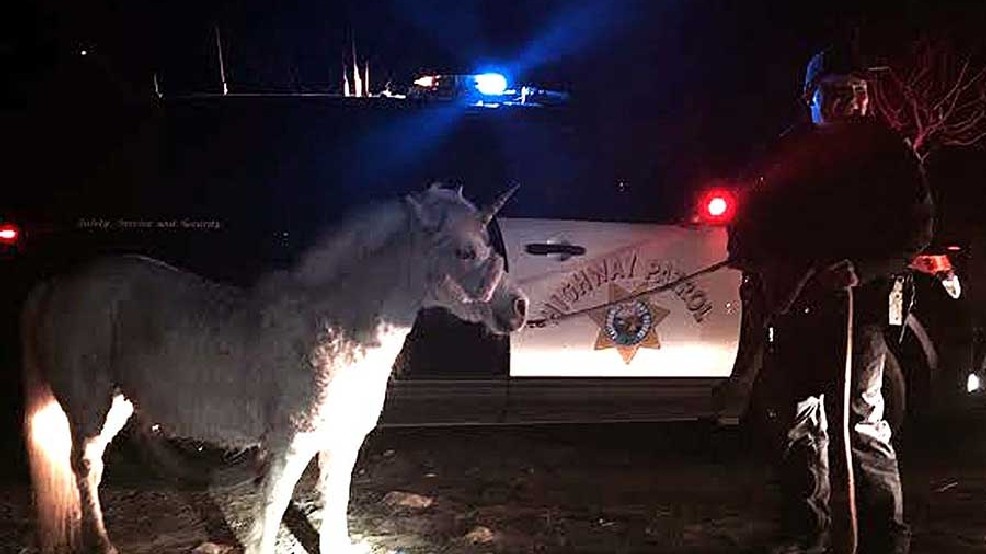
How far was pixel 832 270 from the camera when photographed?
418 cm

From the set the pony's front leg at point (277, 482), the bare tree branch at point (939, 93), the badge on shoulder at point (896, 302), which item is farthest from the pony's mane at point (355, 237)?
the bare tree branch at point (939, 93)

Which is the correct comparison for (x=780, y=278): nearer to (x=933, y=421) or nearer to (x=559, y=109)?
(x=559, y=109)

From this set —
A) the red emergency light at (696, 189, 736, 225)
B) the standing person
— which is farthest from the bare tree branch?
the standing person

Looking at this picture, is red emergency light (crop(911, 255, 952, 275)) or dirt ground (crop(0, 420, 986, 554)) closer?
dirt ground (crop(0, 420, 986, 554))

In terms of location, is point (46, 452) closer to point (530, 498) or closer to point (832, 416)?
point (530, 498)

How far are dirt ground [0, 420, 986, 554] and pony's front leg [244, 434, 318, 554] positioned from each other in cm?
85

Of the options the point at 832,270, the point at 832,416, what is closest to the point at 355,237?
the point at 832,270

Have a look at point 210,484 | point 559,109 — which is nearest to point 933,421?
point 559,109

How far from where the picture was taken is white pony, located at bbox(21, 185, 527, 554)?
3752mm

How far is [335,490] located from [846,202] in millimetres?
2479

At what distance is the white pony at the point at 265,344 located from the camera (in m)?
3.75

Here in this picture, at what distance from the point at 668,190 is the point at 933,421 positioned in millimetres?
3553

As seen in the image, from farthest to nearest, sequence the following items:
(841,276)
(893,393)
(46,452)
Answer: (893,393) → (46,452) → (841,276)

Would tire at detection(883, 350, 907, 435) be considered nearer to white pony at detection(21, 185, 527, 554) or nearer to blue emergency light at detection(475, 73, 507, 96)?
blue emergency light at detection(475, 73, 507, 96)
